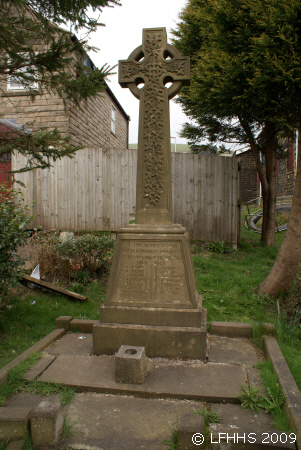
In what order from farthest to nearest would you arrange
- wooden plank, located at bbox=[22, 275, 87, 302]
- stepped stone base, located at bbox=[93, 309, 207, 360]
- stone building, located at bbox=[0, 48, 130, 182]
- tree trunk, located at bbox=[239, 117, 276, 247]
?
stone building, located at bbox=[0, 48, 130, 182] < tree trunk, located at bbox=[239, 117, 276, 247] < wooden plank, located at bbox=[22, 275, 87, 302] < stepped stone base, located at bbox=[93, 309, 207, 360]

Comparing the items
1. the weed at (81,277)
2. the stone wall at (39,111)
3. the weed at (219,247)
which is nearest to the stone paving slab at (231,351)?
the weed at (81,277)

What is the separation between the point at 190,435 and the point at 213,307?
3.21 m

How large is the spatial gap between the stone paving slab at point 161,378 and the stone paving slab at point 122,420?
0.23 feet

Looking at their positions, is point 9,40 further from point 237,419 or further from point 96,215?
point 96,215

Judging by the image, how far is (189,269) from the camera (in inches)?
138

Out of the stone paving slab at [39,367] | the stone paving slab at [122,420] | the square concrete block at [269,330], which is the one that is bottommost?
the stone paving slab at [122,420]

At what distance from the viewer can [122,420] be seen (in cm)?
238

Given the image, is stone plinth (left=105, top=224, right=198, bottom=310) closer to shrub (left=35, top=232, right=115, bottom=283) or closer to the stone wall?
shrub (left=35, top=232, right=115, bottom=283)

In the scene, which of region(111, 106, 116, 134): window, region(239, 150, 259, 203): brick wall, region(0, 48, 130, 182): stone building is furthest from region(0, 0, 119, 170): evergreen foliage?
region(239, 150, 259, 203): brick wall

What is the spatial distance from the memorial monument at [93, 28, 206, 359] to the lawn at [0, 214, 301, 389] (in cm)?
108

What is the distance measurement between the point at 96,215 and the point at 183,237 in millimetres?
5515

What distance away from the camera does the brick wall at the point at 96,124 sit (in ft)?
35.8

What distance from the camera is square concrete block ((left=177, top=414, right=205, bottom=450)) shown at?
1.92 metres

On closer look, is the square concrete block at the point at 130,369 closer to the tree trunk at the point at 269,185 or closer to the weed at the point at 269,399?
the weed at the point at 269,399
